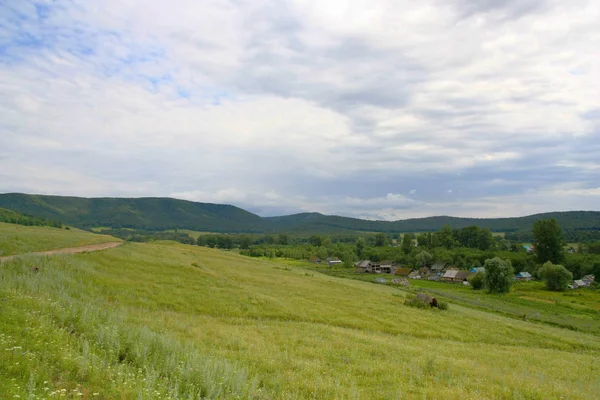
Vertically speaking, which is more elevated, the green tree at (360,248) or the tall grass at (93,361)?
the tall grass at (93,361)

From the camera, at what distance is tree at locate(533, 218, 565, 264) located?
11719 centimetres

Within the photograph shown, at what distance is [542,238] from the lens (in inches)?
4695

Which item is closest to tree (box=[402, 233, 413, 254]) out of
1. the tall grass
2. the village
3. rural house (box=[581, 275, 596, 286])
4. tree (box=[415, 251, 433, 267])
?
the village

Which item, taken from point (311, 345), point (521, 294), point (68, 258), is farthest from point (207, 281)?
point (521, 294)

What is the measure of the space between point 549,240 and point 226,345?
132 m

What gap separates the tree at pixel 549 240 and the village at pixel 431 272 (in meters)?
8.27

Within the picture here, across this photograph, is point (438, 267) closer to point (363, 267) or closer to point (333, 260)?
point (363, 267)

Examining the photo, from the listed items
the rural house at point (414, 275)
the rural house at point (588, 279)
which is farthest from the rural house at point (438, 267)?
the rural house at point (588, 279)

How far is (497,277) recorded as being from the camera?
273 feet

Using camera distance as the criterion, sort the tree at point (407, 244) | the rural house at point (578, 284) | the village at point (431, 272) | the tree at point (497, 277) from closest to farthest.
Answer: the tree at point (497, 277)
the rural house at point (578, 284)
the village at point (431, 272)
the tree at point (407, 244)

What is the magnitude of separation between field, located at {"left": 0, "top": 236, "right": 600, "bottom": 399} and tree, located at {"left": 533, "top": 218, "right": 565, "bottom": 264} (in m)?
97.8

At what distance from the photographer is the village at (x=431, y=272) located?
108125 mm

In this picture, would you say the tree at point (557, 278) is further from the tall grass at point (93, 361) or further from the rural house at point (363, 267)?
the tall grass at point (93, 361)

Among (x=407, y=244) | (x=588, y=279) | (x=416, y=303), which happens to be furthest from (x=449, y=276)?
(x=416, y=303)
